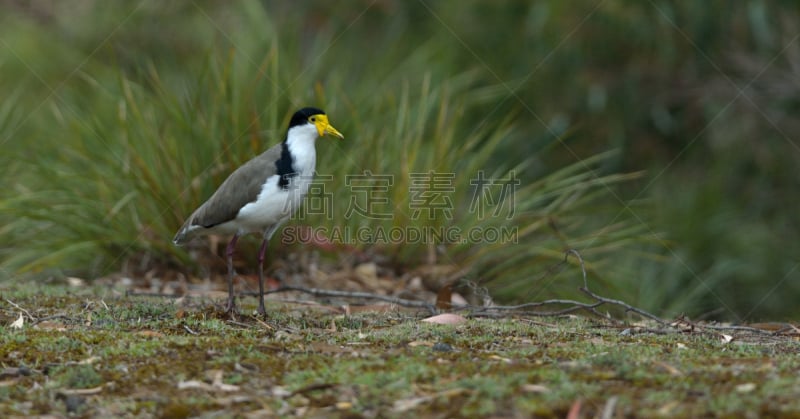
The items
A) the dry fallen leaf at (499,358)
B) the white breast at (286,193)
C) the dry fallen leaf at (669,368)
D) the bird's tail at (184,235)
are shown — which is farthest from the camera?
the bird's tail at (184,235)

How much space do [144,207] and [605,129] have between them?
14.7ft

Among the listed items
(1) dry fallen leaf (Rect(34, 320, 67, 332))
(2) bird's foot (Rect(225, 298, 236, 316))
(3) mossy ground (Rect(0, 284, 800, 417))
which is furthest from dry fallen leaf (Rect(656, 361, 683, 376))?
(1) dry fallen leaf (Rect(34, 320, 67, 332))

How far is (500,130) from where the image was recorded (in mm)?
7391

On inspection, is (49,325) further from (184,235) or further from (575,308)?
(575,308)

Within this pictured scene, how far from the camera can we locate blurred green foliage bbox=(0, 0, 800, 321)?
20.6 feet

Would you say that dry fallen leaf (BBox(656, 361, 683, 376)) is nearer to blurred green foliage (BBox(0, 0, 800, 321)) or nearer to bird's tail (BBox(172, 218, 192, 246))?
blurred green foliage (BBox(0, 0, 800, 321))

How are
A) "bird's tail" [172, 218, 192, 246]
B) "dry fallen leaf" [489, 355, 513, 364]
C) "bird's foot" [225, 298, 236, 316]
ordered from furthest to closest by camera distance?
"bird's tail" [172, 218, 192, 246], "bird's foot" [225, 298, 236, 316], "dry fallen leaf" [489, 355, 513, 364]

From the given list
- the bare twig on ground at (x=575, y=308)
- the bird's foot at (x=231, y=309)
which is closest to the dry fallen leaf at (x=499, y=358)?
the bare twig on ground at (x=575, y=308)

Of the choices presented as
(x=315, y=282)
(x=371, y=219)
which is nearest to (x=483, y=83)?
(x=371, y=219)

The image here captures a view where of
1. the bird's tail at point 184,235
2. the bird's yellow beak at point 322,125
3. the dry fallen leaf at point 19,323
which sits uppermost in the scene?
the bird's yellow beak at point 322,125

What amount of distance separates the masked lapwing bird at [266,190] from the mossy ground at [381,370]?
0.83m

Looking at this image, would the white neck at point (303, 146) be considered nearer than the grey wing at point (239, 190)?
No

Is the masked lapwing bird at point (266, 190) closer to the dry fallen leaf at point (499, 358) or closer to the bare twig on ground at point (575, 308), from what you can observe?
the bare twig on ground at point (575, 308)

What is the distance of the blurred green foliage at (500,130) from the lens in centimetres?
629
